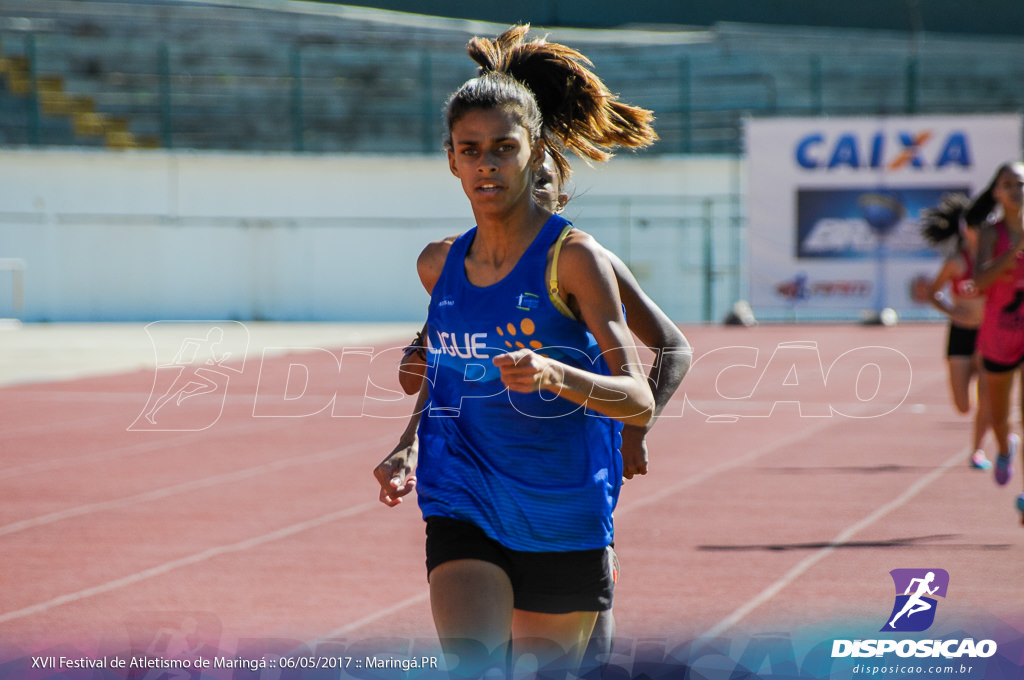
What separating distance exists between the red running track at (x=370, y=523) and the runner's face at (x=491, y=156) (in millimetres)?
2685

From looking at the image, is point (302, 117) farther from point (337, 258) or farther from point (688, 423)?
point (688, 423)

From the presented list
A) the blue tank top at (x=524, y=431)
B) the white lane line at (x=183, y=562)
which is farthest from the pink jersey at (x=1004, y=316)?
the blue tank top at (x=524, y=431)

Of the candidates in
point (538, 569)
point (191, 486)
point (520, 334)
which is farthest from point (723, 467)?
point (520, 334)

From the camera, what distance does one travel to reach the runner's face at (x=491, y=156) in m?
3.34

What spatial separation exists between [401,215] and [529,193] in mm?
27605

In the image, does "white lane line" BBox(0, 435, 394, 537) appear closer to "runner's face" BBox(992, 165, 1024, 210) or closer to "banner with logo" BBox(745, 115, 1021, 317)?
"runner's face" BBox(992, 165, 1024, 210)

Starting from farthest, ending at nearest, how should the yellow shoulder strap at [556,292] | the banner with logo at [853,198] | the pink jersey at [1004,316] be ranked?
1. the banner with logo at [853,198]
2. the pink jersey at [1004,316]
3. the yellow shoulder strap at [556,292]

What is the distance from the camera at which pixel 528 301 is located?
3.29 m

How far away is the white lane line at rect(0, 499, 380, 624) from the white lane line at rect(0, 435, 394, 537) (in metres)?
1.37

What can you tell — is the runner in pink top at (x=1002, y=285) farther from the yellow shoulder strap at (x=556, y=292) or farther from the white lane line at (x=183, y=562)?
the yellow shoulder strap at (x=556, y=292)

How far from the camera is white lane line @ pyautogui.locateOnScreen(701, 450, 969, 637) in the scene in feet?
19.0

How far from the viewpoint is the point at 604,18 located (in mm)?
36594

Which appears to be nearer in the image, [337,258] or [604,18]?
[337,258]

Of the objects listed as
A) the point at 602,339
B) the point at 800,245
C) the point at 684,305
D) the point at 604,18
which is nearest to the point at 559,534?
the point at 602,339
